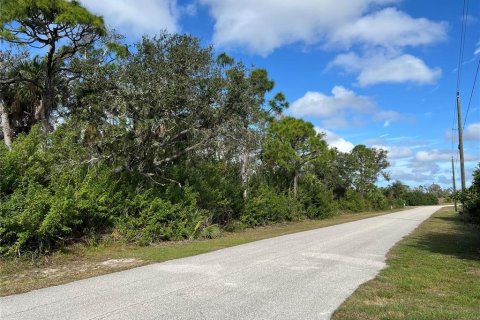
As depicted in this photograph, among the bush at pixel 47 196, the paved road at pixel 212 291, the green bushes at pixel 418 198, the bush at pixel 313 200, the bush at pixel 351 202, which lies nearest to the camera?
the paved road at pixel 212 291

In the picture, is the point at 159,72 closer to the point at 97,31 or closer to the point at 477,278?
the point at 97,31

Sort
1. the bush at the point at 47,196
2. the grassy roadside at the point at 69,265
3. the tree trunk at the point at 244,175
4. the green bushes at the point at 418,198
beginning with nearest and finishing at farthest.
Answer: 1. the grassy roadside at the point at 69,265
2. the bush at the point at 47,196
3. the tree trunk at the point at 244,175
4. the green bushes at the point at 418,198

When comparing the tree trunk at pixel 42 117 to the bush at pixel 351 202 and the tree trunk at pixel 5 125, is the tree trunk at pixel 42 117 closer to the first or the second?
the tree trunk at pixel 5 125

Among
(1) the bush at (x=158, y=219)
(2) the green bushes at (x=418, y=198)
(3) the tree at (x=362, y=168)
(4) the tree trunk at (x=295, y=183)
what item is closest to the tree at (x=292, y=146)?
(4) the tree trunk at (x=295, y=183)

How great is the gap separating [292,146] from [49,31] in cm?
2364

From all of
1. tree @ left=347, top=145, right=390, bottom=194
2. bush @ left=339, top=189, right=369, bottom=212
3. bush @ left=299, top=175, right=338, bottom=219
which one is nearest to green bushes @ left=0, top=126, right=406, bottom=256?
bush @ left=299, top=175, right=338, bottom=219

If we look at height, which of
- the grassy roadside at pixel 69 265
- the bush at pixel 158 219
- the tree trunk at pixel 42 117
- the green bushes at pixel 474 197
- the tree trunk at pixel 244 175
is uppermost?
the tree trunk at pixel 42 117

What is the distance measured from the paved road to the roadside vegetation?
4690 mm

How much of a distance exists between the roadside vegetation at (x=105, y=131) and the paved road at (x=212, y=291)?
469 cm

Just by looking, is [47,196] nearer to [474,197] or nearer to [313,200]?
[474,197]

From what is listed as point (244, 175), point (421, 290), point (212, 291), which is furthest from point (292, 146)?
point (212, 291)

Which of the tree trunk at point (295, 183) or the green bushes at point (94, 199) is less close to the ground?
the tree trunk at point (295, 183)

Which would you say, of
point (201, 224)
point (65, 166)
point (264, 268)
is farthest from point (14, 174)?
point (201, 224)

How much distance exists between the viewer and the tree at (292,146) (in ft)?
114
